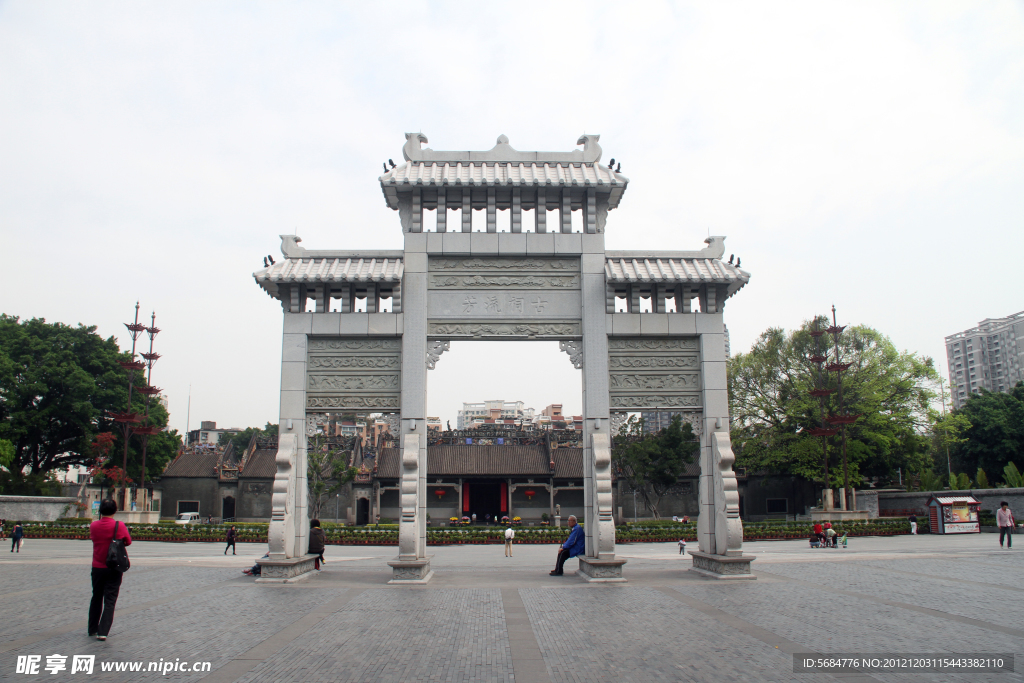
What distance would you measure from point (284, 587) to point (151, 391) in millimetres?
24865

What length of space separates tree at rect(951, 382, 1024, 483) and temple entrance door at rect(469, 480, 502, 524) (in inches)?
1130

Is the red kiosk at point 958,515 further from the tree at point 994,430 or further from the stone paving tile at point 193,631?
the stone paving tile at point 193,631

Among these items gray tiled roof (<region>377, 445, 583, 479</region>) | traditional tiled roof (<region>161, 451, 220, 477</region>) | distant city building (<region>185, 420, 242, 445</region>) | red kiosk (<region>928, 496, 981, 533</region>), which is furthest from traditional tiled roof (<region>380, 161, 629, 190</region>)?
distant city building (<region>185, 420, 242, 445</region>)

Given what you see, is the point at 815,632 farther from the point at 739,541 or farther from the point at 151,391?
the point at 151,391

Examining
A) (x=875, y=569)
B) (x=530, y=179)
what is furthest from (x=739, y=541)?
(x=530, y=179)

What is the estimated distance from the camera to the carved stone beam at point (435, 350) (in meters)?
13.0

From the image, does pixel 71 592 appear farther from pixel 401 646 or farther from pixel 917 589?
pixel 917 589

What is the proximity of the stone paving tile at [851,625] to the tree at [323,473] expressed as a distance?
93.8 ft

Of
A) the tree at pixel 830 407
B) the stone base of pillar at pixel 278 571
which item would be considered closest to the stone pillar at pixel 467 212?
the stone base of pillar at pixel 278 571

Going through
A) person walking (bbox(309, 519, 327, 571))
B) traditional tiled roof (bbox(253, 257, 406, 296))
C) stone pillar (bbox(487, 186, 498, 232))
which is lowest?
person walking (bbox(309, 519, 327, 571))

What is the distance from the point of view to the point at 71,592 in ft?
34.6

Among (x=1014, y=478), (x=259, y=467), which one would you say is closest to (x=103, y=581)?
(x=259, y=467)

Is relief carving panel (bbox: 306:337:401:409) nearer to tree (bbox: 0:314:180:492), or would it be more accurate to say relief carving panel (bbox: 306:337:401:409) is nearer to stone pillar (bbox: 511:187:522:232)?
stone pillar (bbox: 511:187:522:232)

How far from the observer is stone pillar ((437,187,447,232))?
13508 millimetres
